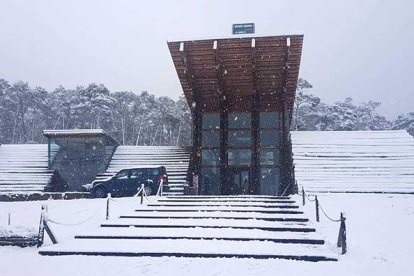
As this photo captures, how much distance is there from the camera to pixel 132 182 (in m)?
19.1

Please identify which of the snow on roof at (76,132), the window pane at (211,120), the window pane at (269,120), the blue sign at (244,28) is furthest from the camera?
the window pane at (211,120)

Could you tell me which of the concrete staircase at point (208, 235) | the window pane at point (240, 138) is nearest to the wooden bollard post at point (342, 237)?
the concrete staircase at point (208, 235)

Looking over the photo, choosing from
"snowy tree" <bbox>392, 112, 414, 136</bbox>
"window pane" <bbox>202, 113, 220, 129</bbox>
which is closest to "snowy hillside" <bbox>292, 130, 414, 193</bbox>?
"window pane" <bbox>202, 113, 220, 129</bbox>

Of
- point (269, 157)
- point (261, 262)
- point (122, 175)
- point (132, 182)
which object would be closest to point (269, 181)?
point (269, 157)

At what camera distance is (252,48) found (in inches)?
794

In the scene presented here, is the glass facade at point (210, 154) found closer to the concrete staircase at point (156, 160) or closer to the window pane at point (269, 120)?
the concrete staircase at point (156, 160)

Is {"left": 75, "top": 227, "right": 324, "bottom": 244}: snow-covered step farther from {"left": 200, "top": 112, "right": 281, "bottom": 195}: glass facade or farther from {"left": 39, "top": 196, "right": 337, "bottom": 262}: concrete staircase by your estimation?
{"left": 200, "top": 112, "right": 281, "bottom": 195}: glass facade

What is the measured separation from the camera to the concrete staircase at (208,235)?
25.6 ft

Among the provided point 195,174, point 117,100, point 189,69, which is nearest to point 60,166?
point 195,174

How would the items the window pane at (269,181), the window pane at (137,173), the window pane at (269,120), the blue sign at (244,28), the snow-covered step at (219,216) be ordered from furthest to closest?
the window pane at (269,120) < the window pane at (269,181) < the blue sign at (244,28) < the window pane at (137,173) < the snow-covered step at (219,216)

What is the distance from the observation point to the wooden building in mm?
22062

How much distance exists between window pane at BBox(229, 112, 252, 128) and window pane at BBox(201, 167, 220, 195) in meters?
3.30

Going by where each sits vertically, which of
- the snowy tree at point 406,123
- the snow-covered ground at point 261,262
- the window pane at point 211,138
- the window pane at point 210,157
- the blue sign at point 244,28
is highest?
the blue sign at point 244,28

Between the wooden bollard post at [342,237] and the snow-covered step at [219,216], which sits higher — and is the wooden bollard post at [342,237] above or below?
above
